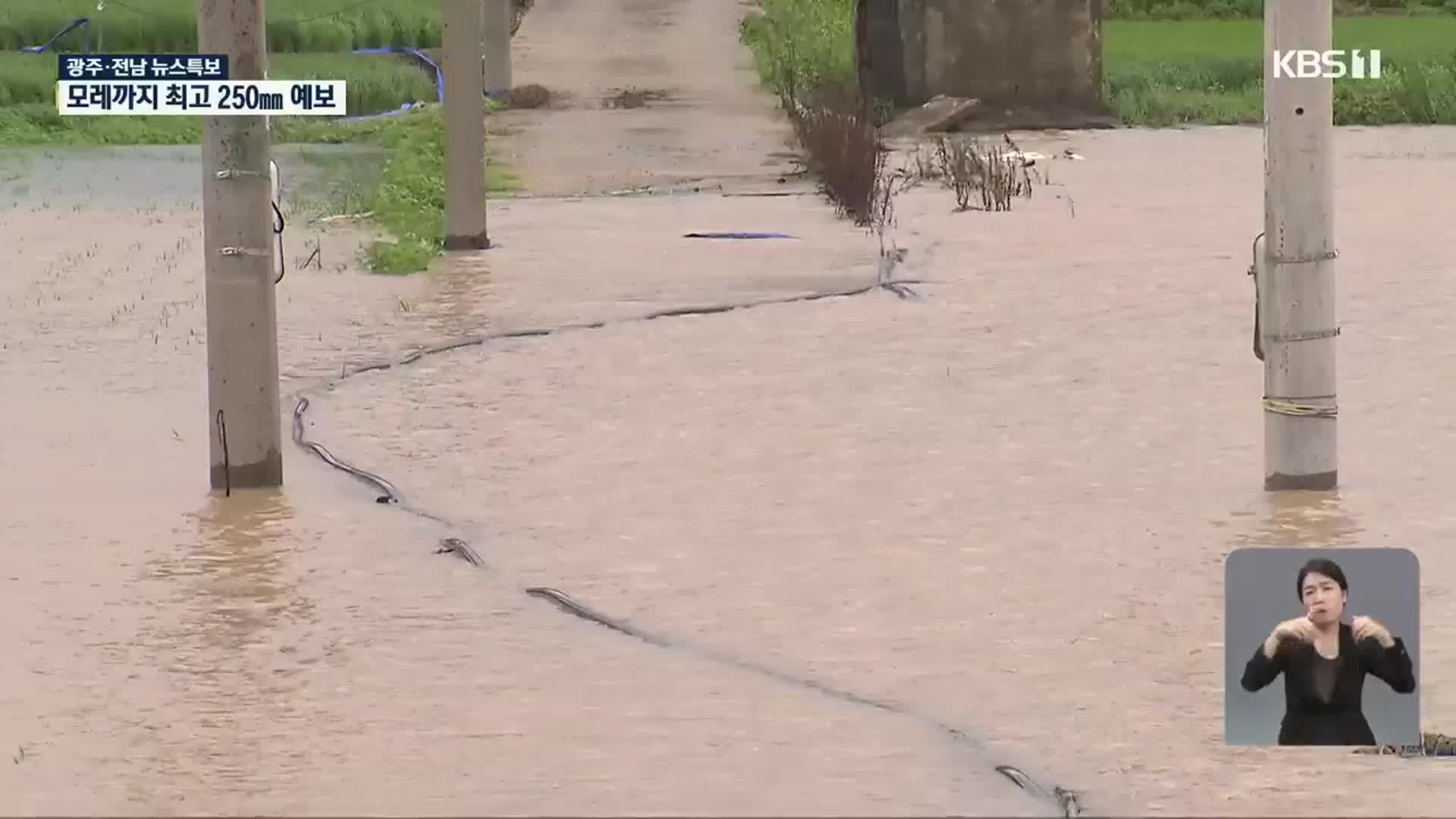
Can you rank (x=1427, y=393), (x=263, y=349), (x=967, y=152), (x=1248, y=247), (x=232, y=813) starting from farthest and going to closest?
(x=967, y=152), (x=1248, y=247), (x=1427, y=393), (x=263, y=349), (x=232, y=813)

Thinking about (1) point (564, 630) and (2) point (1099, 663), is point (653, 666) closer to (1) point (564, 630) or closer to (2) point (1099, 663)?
(1) point (564, 630)

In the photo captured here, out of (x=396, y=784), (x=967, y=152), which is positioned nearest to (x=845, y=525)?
(x=396, y=784)

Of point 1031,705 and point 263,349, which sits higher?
point 263,349

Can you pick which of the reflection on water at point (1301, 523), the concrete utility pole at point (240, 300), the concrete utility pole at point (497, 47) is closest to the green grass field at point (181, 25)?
the concrete utility pole at point (497, 47)

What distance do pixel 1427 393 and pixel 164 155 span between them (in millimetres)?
18937

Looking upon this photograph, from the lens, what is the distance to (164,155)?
2938 cm

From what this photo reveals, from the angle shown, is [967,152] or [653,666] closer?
[653,666]

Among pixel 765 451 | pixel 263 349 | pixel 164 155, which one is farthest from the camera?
pixel 164 155

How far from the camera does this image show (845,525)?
9.85m

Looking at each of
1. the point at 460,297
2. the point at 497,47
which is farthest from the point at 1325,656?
the point at 497,47

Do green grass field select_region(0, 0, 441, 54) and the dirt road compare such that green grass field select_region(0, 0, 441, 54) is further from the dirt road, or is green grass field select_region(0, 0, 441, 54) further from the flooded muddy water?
the flooded muddy water

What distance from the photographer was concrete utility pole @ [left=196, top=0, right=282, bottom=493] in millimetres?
10344

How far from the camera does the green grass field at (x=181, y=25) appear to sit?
41.1m
